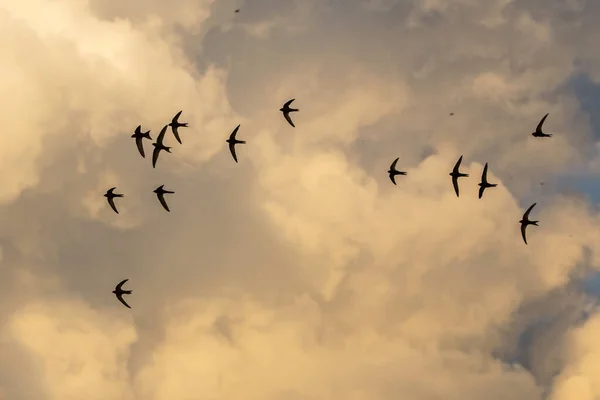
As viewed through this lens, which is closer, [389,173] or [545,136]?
[545,136]

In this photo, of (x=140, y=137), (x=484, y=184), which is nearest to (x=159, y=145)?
(x=140, y=137)

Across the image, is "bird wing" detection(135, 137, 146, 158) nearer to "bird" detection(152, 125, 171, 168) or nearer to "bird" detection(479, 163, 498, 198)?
"bird" detection(152, 125, 171, 168)

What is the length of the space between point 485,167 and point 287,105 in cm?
3767

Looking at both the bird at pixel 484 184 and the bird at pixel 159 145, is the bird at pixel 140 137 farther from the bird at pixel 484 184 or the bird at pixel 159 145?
the bird at pixel 484 184

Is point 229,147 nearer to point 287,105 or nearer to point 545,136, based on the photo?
point 287,105

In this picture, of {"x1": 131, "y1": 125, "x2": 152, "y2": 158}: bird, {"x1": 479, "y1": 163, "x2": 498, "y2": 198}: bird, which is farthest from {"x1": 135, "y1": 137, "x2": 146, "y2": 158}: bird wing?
{"x1": 479, "y1": 163, "x2": 498, "y2": 198}: bird

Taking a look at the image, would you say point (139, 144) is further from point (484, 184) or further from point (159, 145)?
point (484, 184)

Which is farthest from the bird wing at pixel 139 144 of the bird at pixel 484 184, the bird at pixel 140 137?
the bird at pixel 484 184

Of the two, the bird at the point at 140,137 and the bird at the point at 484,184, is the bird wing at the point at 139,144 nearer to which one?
the bird at the point at 140,137

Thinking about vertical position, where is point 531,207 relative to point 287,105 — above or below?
below

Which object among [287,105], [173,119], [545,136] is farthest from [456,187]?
[173,119]

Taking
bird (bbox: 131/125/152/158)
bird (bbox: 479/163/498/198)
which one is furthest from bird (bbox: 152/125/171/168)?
bird (bbox: 479/163/498/198)

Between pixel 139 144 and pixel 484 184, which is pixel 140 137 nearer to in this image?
pixel 139 144

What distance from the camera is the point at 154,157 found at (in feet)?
634
